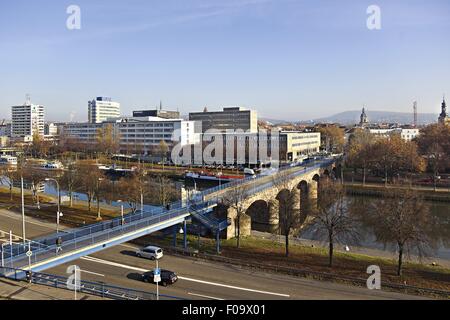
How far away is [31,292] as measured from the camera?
10328 mm

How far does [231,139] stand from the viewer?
60.3 meters

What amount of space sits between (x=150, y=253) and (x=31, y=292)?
24.9 ft

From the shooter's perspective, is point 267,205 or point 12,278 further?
point 267,205

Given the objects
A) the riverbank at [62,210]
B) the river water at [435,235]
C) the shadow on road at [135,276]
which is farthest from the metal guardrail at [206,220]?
the riverbank at [62,210]

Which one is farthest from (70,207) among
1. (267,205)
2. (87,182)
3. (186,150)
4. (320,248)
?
(186,150)

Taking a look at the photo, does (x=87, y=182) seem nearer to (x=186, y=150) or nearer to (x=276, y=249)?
(x=276, y=249)

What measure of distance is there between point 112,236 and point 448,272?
1457cm

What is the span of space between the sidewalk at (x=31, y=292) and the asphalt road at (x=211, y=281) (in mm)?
4057

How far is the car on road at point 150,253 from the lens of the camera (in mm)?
17500

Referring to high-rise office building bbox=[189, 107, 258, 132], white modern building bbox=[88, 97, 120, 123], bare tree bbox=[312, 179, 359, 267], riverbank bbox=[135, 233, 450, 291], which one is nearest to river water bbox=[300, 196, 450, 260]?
bare tree bbox=[312, 179, 359, 267]

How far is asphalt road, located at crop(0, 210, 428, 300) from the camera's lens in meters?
13.9

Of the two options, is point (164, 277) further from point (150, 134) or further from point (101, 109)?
point (101, 109)

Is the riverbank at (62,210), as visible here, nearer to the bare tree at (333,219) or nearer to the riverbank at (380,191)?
the bare tree at (333,219)

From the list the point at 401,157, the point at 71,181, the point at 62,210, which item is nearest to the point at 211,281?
the point at 62,210
